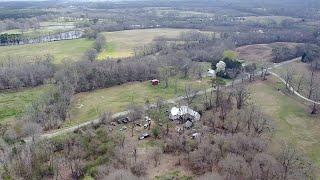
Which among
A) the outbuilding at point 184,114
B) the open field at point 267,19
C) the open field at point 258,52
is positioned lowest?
the outbuilding at point 184,114

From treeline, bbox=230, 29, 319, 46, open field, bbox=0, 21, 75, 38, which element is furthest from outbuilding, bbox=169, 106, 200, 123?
open field, bbox=0, 21, 75, 38

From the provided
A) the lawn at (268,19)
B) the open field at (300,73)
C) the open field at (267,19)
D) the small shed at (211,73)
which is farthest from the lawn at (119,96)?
the lawn at (268,19)

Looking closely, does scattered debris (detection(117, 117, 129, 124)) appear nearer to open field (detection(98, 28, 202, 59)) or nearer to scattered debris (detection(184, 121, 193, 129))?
scattered debris (detection(184, 121, 193, 129))

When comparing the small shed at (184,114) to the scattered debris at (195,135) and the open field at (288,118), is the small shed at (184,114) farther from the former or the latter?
the open field at (288,118)

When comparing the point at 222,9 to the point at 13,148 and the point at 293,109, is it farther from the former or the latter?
the point at 13,148

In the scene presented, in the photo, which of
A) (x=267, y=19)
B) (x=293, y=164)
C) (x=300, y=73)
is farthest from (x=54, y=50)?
(x=267, y=19)

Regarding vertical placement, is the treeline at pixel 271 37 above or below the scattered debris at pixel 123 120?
above

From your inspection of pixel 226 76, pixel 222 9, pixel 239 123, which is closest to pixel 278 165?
pixel 239 123
